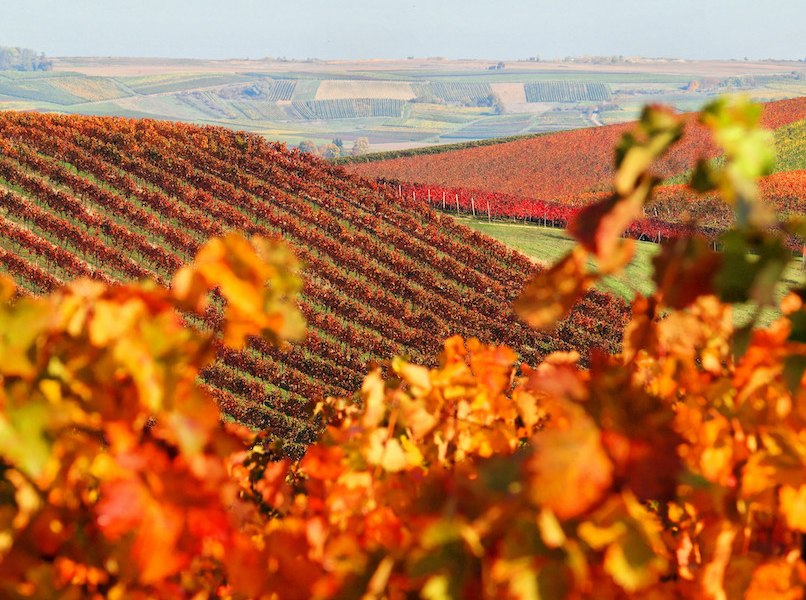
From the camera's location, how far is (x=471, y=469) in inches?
40.5

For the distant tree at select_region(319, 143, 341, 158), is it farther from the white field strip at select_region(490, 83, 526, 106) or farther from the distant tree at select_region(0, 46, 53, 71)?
the distant tree at select_region(0, 46, 53, 71)

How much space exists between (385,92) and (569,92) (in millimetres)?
30776

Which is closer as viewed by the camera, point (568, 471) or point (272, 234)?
point (568, 471)

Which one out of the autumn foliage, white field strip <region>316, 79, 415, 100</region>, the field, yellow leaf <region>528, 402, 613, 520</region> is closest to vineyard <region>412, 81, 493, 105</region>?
the field

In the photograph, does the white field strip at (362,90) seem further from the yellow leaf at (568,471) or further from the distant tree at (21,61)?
the yellow leaf at (568,471)

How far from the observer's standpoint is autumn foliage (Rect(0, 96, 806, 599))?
→ 0.68 meters

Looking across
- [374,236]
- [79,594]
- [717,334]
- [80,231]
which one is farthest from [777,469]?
[374,236]

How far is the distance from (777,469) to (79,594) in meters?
0.78

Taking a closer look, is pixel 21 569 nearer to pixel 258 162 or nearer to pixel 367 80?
pixel 258 162

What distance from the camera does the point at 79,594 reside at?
0.84 meters

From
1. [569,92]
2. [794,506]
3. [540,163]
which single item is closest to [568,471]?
[794,506]

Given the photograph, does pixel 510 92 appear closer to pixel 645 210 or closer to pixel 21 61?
pixel 21 61

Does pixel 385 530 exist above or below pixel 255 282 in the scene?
below

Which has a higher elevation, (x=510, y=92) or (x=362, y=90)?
(x=510, y=92)
